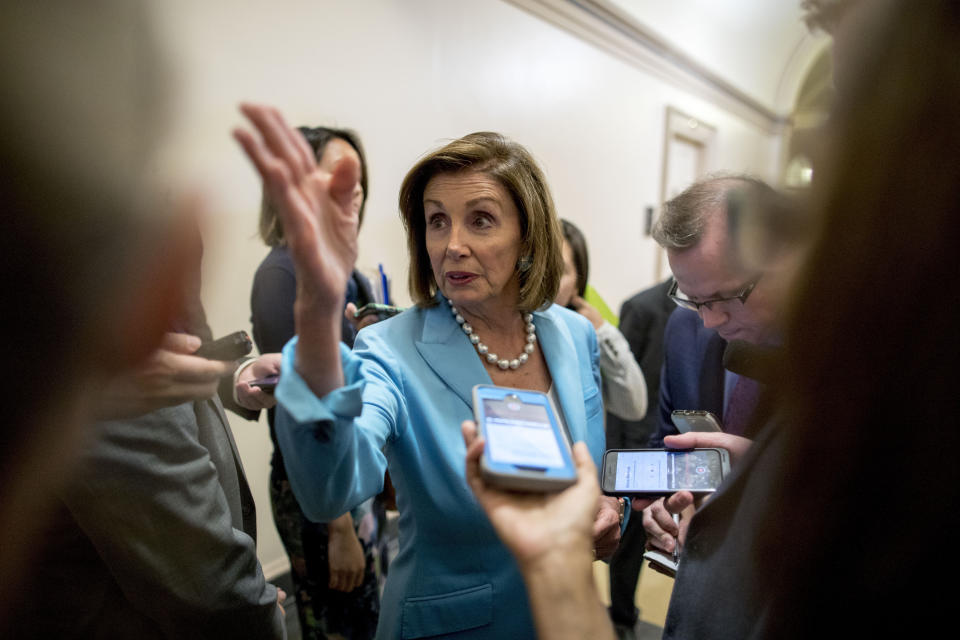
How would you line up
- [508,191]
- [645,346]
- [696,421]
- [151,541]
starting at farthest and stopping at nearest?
[645,346] → [696,421] → [508,191] → [151,541]

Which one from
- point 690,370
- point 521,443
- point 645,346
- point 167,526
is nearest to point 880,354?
point 521,443

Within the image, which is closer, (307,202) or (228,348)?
(307,202)

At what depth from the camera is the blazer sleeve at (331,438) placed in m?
0.43

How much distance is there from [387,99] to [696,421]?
671 mm

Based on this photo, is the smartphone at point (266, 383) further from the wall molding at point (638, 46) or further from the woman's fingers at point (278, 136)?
the wall molding at point (638, 46)

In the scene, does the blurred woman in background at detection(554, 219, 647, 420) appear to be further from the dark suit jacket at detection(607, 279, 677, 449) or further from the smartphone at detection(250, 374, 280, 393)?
the smartphone at detection(250, 374, 280, 393)

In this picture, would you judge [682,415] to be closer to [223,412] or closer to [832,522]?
[832,522]

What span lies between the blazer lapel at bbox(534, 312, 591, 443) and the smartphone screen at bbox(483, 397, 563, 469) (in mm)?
182

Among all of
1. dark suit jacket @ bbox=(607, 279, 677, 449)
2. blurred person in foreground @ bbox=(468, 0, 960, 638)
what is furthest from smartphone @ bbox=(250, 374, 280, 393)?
dark suit jacket @ bbox=(607, 279, 677, 449)

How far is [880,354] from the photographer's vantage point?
0.36 metres

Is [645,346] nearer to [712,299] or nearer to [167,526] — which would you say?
[712,299]

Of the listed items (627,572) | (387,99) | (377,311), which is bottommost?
(627,572)

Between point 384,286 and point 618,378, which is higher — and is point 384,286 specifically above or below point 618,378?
above

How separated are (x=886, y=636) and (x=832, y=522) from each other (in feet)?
0.27
